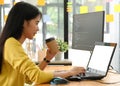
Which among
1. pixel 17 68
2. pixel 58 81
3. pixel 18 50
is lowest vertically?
pixel 58 81

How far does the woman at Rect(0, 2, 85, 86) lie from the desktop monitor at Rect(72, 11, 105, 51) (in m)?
0.61

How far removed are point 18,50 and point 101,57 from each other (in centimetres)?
68

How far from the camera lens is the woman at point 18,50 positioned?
4.75 ft

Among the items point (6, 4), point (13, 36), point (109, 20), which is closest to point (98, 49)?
point (13, 36)

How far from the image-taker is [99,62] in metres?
1.89

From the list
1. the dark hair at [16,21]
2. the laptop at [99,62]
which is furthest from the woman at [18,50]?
the laptop at [99,62]

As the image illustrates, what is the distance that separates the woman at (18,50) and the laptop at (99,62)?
0.19 meters

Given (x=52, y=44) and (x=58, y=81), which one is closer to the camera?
(x=58, y=81)

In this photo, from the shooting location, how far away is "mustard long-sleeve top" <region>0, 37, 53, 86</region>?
4.71ft

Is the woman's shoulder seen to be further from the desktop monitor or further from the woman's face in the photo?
the desktop monitor

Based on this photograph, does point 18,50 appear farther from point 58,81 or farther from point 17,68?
point 58,81

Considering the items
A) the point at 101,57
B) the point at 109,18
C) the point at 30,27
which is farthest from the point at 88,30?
the point at 30,27

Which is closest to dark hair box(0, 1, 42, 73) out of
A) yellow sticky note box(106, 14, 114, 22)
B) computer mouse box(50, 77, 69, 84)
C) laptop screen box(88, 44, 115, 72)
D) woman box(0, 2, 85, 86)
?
woman box(0, 2, 85, 86)

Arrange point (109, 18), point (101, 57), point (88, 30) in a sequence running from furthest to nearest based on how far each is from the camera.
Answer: point (109, 18) → point (88, 30) → point (101, 57)
